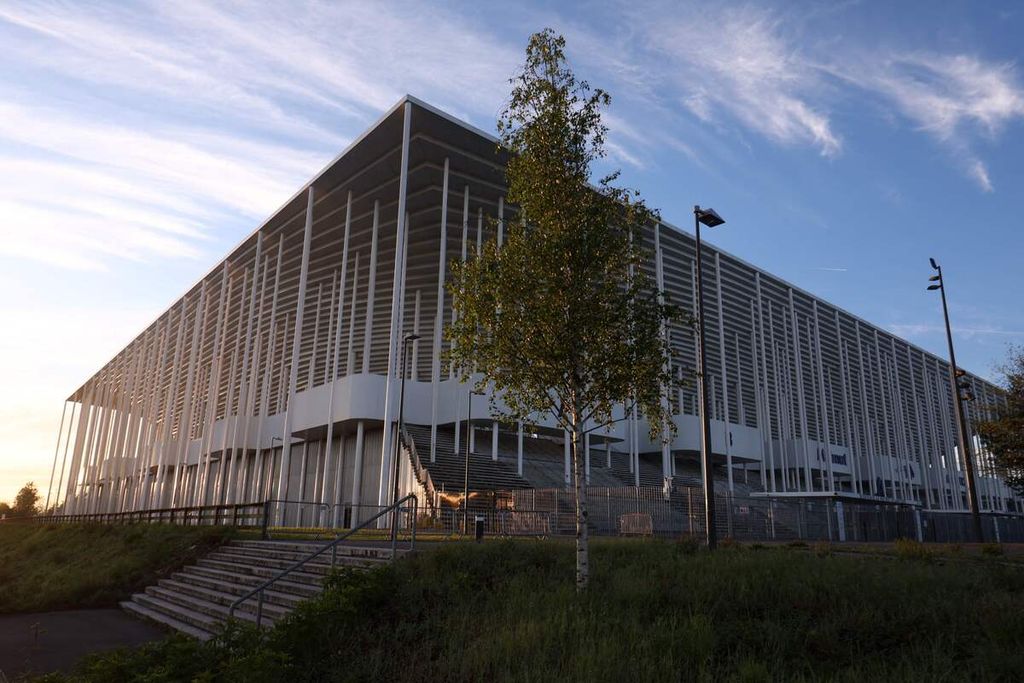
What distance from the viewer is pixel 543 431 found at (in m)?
45.8

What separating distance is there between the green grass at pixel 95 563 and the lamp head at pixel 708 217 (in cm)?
1748

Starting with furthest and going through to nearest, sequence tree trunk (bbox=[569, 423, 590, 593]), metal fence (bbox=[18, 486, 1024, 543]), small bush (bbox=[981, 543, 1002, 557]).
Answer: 1. metal fence (bbox=[18, 486, 1024, 543])
2. small bush (bbox=[981, 543, 1002, 557])
3. tree trunk (bbox=[569, 423, 590, 593])

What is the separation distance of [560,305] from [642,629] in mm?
5669

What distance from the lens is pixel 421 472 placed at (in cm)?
3578

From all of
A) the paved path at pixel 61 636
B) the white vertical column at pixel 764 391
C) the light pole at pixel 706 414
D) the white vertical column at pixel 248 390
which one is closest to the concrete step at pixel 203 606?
the paved path at pixel 61 636

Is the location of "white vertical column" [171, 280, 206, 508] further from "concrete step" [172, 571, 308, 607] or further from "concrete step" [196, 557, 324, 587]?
"concrete step" [172, 571, 308, 607]

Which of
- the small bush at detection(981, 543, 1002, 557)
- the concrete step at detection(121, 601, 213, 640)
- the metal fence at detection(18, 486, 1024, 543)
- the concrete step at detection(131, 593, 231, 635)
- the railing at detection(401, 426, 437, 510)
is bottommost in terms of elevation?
the concrete step at detection(121, 601, 213, 640)

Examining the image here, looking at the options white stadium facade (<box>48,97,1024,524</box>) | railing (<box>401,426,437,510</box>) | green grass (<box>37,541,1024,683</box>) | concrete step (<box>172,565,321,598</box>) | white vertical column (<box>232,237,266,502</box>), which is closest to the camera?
green grass (<box>37,541,1024,683</box>)

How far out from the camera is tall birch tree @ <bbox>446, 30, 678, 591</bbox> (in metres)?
12.3

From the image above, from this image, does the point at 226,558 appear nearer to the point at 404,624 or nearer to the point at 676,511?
the point at 404,624

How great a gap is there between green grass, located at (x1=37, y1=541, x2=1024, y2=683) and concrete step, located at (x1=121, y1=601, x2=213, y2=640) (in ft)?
13.8

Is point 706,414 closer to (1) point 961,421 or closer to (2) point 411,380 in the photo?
(1) point 961,421

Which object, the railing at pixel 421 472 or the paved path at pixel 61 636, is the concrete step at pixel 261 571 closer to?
the paved path at pixel 61 636

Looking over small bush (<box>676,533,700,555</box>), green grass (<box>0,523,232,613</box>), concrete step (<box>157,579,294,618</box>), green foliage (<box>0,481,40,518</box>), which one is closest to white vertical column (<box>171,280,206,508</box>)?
green grass (<box>0,523,232,613</box>)
